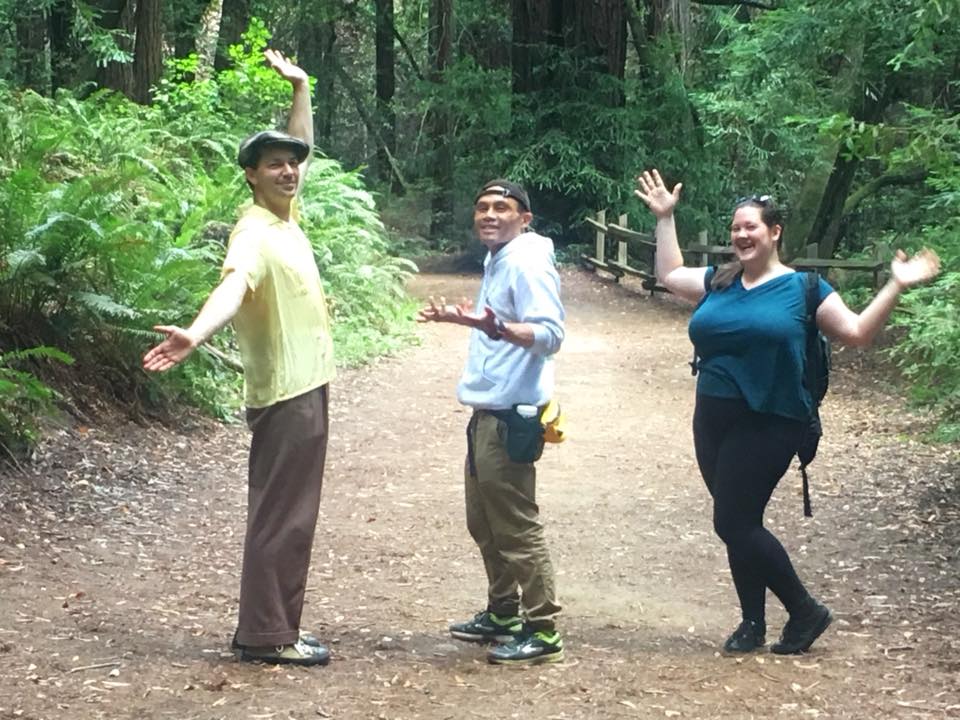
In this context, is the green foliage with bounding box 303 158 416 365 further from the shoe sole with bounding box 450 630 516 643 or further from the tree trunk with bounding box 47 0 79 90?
the shoe sole with bounding box 450 630 516 643

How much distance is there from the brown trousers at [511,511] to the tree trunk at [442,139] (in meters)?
23.2

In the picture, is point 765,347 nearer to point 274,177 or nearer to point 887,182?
point 274,177

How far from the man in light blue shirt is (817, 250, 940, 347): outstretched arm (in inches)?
41.6

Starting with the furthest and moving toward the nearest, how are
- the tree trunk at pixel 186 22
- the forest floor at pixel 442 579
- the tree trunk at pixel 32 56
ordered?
the tree trunk at pixel 32 56 < the tree trunk at pixel 186 22 < the forest floor at pixel 442 579

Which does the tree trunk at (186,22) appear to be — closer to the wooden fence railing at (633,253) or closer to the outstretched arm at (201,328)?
the wooden fence railing at (633,253)

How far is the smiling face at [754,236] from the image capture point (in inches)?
198

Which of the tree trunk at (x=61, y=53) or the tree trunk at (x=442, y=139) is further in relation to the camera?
the tree trunk at (x=442, y=139)

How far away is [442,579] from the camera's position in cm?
662

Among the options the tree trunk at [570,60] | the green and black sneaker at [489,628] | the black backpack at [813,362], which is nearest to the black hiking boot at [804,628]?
the black backpack at [813,362]

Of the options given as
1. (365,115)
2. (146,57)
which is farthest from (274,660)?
(365,115)

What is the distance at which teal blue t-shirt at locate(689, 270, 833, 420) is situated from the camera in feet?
16.1

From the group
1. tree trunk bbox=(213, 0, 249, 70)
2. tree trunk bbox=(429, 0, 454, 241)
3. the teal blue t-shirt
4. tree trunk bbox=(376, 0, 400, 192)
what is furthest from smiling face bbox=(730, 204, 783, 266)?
tree trunk bbox=(376, 0, 400, 192)

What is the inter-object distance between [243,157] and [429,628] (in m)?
2.28

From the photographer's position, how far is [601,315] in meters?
20.4
